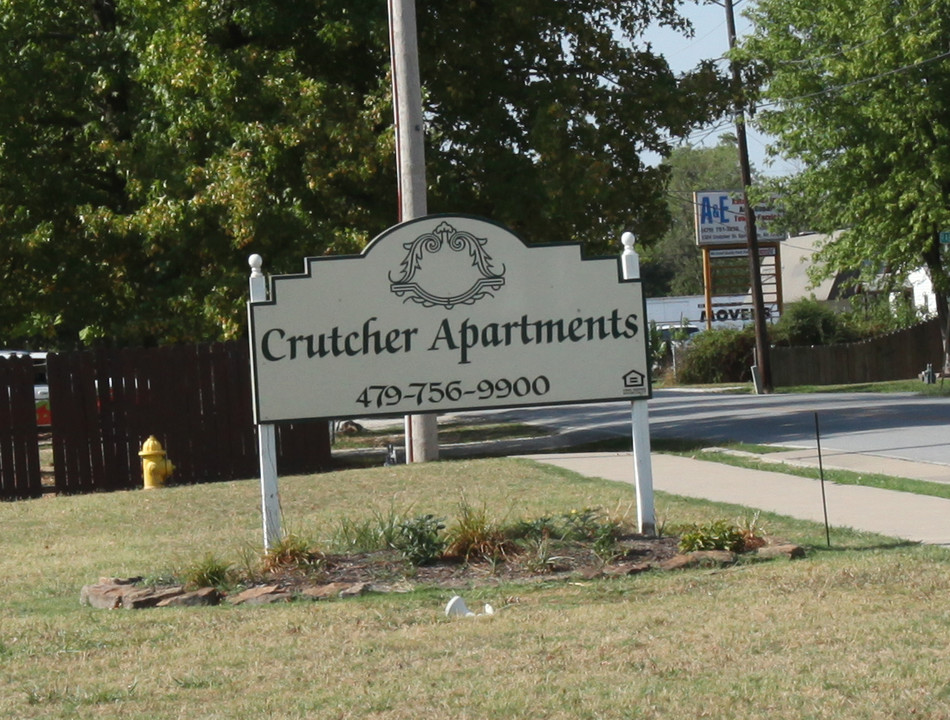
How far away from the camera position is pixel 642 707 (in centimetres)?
554

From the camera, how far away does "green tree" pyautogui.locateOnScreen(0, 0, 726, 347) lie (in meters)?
18.7

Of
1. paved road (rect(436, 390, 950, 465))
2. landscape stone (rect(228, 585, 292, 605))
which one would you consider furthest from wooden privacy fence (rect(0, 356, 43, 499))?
landscape stone (rect(228, 585, 292, 605))

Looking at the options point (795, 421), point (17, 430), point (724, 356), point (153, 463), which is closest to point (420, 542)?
point (153, 463)

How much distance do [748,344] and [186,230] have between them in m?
28.1

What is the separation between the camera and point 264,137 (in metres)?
18.5

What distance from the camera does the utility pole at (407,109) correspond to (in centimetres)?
1692

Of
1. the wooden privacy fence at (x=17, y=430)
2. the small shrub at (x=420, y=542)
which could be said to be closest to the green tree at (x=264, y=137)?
the wooden privacy fence at (x=17, y=430)

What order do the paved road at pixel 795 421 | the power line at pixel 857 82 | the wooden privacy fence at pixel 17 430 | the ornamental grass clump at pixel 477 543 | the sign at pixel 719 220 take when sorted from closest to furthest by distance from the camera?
the ornamental grass clump at pixel 477 543
the paved road at pixel 795 421
the wooden privacy fence at pixel 17 430
the power line at pixel 857 82
the sign at pixel 719 220

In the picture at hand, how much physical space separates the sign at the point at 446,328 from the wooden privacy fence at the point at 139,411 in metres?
8.75

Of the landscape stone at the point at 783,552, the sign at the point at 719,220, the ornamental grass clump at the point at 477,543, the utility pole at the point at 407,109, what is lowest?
the landscape stone at the point at 783,552

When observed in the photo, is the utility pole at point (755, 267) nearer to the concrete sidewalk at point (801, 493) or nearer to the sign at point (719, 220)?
the sign at point (719, 220)

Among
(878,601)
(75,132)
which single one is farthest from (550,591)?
(75,132)

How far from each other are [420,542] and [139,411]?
10.1 metres

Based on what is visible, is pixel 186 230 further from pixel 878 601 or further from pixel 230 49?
pixel 878 601
